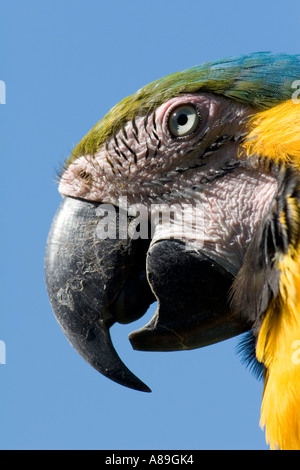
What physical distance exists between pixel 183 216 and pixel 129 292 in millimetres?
358

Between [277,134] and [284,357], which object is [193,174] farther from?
[284,357]

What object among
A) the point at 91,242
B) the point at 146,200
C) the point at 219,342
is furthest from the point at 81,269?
the point at 219,342

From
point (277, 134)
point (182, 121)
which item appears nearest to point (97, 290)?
point (182, 121)

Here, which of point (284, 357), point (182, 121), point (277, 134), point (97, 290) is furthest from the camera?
point (182, 121)

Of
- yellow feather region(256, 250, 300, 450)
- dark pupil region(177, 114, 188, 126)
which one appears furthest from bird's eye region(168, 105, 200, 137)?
yellow feather region(256, 250, 300, 450)

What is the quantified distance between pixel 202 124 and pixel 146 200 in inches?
14.5

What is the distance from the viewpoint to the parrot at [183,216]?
9.44ft

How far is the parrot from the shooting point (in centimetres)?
288

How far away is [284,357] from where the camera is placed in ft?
8.73

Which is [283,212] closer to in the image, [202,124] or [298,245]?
[298,245]

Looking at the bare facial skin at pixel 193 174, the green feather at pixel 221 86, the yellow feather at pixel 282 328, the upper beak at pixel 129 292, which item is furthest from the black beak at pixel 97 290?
the yellow feather at pixel 282 328

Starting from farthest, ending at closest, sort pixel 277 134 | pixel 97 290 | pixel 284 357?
pixel 97 290 < pixel 277 134 < pixel 284 357

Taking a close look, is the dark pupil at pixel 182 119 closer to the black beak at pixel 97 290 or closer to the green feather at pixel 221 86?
the green feather at pixel 221 86

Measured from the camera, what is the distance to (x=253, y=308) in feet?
9.37
